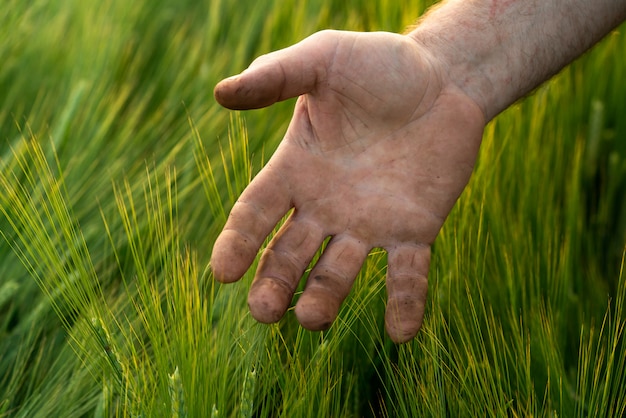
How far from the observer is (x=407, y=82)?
118cm

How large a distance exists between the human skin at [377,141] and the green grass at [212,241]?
46 millimetres

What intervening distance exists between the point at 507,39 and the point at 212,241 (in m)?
0.55

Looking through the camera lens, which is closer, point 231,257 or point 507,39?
point 231,257

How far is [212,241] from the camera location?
129 centimetres

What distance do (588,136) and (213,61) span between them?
785 mm

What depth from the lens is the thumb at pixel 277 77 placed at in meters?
1.03

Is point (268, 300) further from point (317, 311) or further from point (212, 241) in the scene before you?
point (212, 241)

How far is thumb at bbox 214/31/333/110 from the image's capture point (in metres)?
1.03

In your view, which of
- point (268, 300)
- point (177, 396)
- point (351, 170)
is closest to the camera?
point (177, 396)

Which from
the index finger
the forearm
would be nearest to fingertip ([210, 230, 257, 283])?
the index finger

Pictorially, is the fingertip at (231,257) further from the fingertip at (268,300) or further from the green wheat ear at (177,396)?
the green wheat ear at (177,396)

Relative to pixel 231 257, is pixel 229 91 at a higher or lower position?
higher

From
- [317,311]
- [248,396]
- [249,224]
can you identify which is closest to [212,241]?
[249,224]

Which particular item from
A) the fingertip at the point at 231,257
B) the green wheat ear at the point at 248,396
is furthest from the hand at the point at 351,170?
the green wheat ear at the point at 248,396
